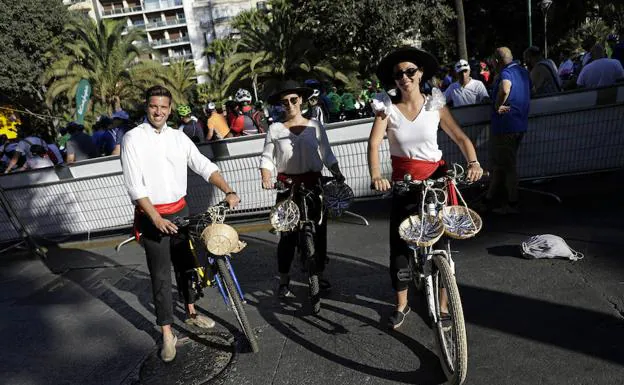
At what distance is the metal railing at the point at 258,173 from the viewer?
235 inches

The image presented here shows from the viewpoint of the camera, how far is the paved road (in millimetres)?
3078

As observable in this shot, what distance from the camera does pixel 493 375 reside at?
9.50 ft

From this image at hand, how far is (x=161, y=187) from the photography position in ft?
11.5

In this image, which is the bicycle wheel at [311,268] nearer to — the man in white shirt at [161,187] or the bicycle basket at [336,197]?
the bicycle basket at [336,197]

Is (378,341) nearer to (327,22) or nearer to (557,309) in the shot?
(557,309)

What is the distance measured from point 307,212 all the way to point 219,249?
994 mm

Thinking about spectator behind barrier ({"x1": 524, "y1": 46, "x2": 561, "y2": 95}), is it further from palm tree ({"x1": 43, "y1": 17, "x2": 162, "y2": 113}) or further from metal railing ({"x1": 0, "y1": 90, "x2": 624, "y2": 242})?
palm tree ({"x1": 43, "y1": 17, "x2": 162, "y2": 113})

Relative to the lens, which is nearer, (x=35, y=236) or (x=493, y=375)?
(x=493, y=375)

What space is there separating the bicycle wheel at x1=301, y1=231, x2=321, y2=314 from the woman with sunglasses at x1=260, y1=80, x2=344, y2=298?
0.26 metres

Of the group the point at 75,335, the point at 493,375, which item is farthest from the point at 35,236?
the point at 493,375

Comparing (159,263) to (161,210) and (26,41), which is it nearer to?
(161,210)

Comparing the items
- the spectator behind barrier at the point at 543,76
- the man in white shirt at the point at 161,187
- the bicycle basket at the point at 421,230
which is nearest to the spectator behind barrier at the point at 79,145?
the man in white shirt at the point at 161,187

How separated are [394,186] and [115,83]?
27.4 metres

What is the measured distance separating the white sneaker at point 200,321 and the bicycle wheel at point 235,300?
651 millimetres
